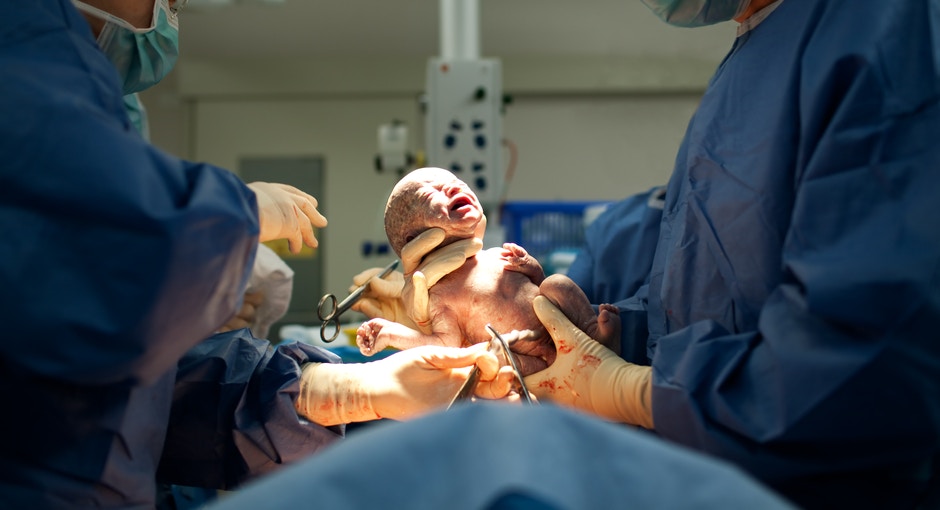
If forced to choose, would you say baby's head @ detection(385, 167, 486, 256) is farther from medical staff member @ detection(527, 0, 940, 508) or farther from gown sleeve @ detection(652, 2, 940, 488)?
gown sleeve @ detection(652, 2, 940, 488)

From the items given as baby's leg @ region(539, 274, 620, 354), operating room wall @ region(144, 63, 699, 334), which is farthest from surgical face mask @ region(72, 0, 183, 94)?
operating room wall @ region(144, 63, 699, 334)

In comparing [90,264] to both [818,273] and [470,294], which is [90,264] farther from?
[818,273]

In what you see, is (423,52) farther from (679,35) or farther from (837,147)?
(837,147)

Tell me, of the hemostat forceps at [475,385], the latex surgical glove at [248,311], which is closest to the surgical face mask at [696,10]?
the hemostat forceps at [475,385]

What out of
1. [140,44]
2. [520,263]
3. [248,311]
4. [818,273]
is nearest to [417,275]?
Result: [520,263]

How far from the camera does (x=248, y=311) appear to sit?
2.93m

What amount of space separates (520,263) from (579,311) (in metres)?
0.22

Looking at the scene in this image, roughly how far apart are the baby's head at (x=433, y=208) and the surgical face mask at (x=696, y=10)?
644 millimetres

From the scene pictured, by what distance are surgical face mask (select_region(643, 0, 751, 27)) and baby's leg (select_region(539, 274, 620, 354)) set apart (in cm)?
66

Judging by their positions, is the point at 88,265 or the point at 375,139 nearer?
the point at 88,265

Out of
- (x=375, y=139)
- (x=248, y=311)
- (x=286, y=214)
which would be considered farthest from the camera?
(x=375, y=139)

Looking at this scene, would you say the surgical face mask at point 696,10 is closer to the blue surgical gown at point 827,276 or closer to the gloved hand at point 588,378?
the blue surgical gown at point 827,276

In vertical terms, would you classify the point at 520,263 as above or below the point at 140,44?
below

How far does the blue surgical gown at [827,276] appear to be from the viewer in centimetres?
104
